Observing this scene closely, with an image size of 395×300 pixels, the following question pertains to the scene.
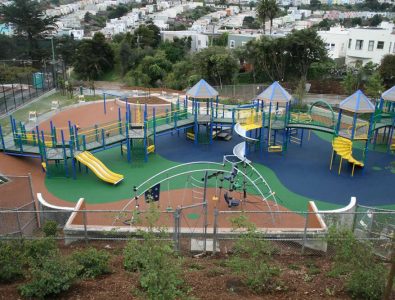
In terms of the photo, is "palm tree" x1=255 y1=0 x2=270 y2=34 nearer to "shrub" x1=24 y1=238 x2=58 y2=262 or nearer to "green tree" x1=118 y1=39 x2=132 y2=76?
"green tree" x1=118 y1=39 x2=132 y2=76

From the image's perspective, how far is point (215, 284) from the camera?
10.3 meters

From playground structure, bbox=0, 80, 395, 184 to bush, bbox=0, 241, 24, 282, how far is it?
946 cm

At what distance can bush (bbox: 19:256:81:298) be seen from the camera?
9.01 m

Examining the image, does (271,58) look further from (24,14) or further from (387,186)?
(24,14)

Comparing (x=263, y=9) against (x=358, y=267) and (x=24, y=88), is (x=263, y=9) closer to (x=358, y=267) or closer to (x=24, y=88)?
(x=24, y=88)

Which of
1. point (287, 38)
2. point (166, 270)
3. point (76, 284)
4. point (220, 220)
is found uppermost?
point (287, 38)

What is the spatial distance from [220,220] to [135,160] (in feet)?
27.5

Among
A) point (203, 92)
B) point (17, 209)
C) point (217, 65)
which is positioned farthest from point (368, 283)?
point (217, 65)

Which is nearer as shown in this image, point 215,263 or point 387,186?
point 215,263

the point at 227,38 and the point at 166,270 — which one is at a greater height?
the point at 227,38

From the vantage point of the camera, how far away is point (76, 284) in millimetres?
9859

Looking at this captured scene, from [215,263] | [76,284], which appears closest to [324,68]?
[215,263]

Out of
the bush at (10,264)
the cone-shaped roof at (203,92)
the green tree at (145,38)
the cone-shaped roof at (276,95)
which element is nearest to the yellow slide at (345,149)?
the cone-shaped roof at (276,95)

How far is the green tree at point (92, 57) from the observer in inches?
2571
